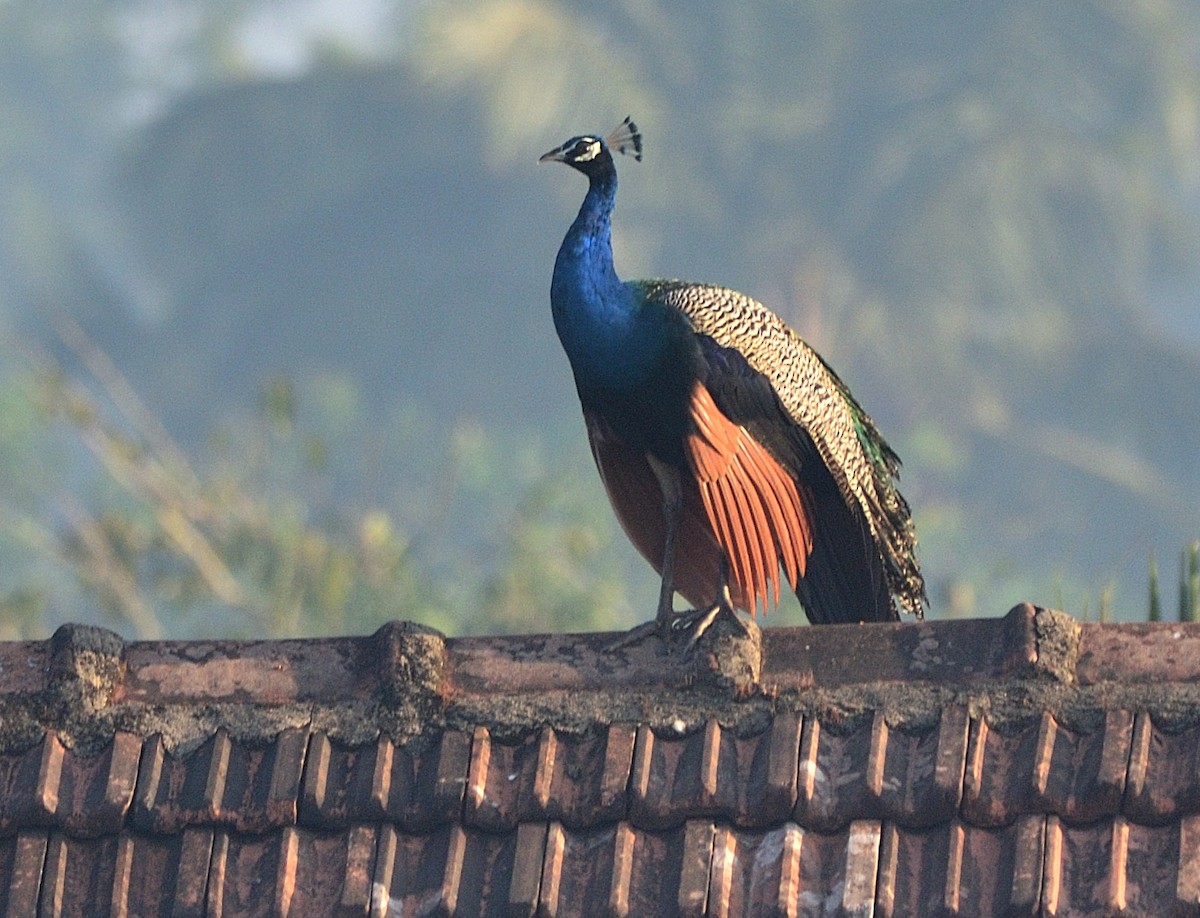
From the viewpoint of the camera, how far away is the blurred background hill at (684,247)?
40125mm

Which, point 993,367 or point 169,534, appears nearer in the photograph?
point 169,534

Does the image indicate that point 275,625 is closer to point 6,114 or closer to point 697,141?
point 697,141

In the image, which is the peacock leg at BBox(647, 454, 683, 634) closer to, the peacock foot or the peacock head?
the peacock foot

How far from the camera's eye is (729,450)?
19.3ft

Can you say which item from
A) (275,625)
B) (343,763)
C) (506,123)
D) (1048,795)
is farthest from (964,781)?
(506,123)

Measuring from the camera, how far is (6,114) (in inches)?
2862

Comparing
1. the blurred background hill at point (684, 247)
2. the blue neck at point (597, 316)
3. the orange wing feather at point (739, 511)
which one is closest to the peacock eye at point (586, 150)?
the blue neck at point (597, 316)

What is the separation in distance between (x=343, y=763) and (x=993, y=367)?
4160cm

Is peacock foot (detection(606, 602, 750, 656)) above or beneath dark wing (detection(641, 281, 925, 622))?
beneath

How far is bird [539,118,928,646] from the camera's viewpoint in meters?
5.91

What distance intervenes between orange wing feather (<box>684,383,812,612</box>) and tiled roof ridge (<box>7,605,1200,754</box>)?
2.52 ft

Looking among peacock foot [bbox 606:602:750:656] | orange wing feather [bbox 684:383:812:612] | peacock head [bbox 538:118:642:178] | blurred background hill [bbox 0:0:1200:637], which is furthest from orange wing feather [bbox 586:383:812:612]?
blurred background hill [bbox 0:0:1200:637]

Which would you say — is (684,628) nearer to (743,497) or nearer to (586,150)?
(743,497)

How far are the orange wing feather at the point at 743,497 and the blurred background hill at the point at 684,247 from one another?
24.9m
